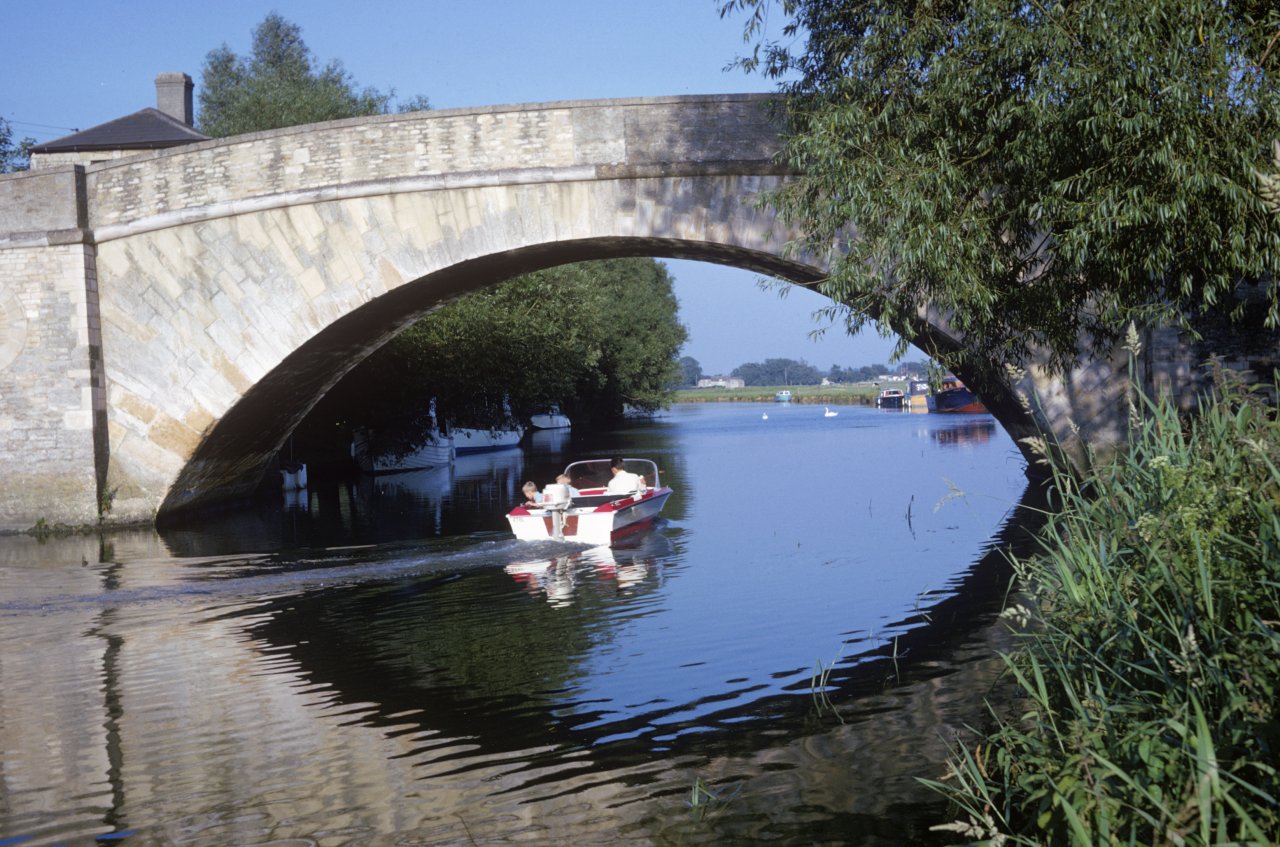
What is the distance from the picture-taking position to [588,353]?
2747 centimetres

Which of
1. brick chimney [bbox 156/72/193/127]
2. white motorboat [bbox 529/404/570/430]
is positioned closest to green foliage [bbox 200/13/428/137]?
brick chimney [bbox 156/72/193/127]

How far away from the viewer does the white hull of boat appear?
30.2m

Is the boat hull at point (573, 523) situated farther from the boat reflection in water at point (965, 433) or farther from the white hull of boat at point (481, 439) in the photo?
the white hull of boat at point (481, 439)

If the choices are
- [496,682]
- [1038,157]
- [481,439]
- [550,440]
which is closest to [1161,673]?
[496,682]

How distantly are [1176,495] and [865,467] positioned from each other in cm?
1637

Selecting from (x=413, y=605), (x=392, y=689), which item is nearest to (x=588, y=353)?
(x=413, y=605)

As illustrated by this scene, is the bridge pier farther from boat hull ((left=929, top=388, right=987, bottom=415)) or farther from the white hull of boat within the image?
boat hull ((left=929, top=388, right=987, bottom=415))

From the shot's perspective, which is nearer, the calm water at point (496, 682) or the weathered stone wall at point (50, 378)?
the calm water at point (496, 682)

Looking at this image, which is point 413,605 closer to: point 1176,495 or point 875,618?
point 875,618

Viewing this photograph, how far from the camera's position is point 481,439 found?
31.8 metres

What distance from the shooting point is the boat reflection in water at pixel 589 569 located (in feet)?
31.8

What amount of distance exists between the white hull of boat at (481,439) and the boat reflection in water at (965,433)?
10488 millimetres

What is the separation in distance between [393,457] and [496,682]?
18802 millimetres

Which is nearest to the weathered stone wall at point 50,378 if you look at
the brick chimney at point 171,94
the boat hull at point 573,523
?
the boat hull at point 573,523
